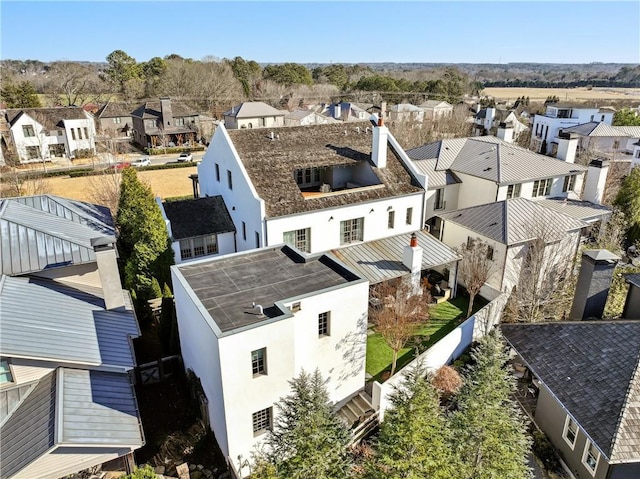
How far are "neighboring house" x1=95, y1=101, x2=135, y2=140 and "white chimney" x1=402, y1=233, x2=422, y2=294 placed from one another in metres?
77.7

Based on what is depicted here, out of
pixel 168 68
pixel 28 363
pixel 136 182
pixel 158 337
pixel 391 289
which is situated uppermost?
pixel 168 68

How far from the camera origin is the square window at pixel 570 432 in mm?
16906

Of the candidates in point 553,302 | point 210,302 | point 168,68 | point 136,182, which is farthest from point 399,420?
point 168,68

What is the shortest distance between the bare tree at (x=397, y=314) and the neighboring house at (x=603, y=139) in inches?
1924

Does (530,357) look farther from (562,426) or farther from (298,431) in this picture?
(298,431)

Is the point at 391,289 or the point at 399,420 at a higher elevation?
the point at 399,420

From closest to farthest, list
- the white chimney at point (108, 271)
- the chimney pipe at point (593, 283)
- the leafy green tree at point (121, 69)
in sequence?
the white chimney at point (108, 271) → the chimney pipe at point (593, 283) → the leafy green tree at point (121, 69)

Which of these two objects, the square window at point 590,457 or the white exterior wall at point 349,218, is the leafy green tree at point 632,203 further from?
the square window at point 590,457

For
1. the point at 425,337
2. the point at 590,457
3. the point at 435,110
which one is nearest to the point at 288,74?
the point at 435,110

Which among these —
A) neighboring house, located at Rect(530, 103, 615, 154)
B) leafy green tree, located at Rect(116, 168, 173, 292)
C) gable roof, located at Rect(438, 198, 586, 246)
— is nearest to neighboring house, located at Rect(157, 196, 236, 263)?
leafy green tree, located at Rect(116, 168, 173, 292)

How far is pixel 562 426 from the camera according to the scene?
57.9ft

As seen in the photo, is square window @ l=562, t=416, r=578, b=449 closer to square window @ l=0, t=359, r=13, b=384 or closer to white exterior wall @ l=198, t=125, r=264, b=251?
white exterior wall @ l=198, t=125, r=264, b=251

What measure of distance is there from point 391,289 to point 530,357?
29.0 feet

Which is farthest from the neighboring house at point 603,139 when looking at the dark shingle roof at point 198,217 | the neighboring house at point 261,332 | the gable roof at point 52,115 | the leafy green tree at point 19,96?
the leafy green tree at point 19,96
